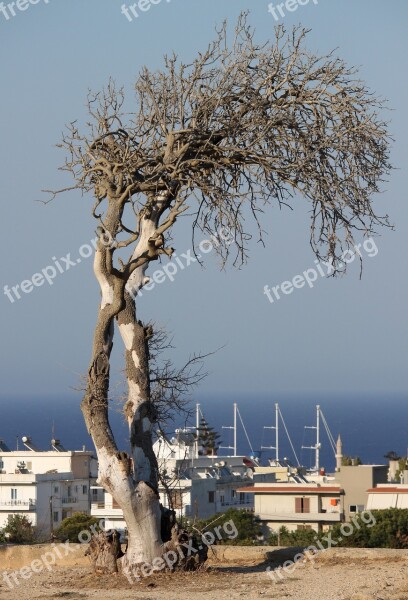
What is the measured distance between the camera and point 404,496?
1645 inches

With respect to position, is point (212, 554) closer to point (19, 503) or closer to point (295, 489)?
point (295, 489)

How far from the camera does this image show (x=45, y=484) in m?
67.6

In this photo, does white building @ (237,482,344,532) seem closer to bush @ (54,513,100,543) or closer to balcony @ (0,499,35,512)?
bush @ (54,513,100,543)

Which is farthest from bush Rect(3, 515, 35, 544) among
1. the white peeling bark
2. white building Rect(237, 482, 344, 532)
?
white building Rect(237, 482, 344, 532)

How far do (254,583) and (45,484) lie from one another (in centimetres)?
5624

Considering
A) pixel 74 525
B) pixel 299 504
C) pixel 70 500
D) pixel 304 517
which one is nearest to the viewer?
pixel 74 525

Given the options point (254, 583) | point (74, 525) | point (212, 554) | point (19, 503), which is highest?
point (19, 503)

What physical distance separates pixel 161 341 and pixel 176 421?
932mm

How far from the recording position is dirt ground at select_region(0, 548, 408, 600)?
465 inches

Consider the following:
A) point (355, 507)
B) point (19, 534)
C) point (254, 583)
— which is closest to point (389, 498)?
point (355, 507)

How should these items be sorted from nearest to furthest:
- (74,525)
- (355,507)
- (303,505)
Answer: (74,525)
(355,507)
(303,505)

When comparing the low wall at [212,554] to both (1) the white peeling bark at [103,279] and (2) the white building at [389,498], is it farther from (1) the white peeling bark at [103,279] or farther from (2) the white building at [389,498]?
(2) the white building at [389,498]

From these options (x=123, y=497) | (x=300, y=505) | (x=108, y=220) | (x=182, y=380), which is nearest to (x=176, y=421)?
(x=182, y=380)

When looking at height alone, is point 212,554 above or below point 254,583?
above
